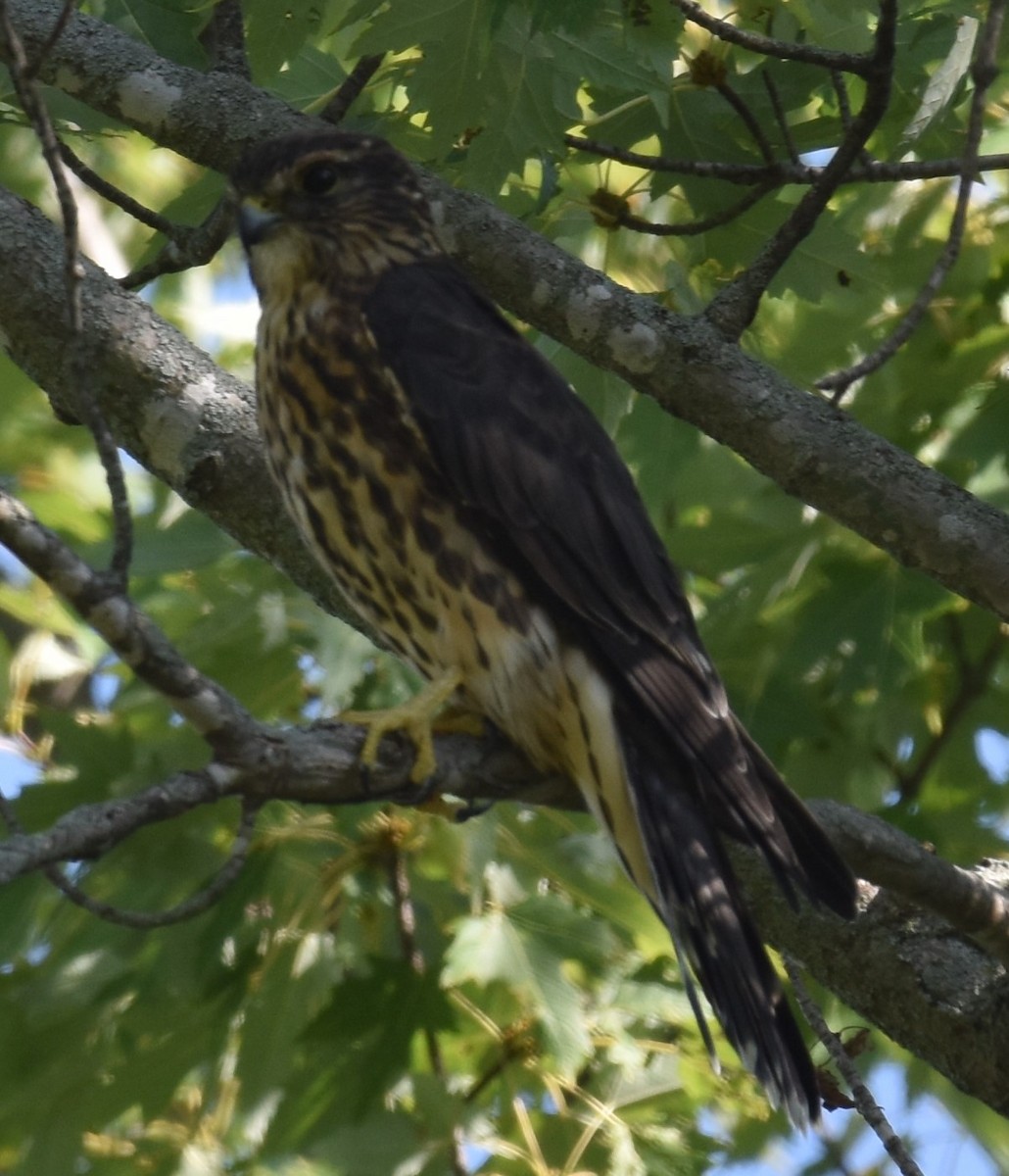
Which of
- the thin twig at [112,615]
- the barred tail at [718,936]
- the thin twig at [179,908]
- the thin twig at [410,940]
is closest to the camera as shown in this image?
the thin twig at [112,615]

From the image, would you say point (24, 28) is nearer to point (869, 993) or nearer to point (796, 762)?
point (869, 993)

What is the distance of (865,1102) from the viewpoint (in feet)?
7.82

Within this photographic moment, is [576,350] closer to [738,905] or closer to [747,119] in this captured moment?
[747,119]

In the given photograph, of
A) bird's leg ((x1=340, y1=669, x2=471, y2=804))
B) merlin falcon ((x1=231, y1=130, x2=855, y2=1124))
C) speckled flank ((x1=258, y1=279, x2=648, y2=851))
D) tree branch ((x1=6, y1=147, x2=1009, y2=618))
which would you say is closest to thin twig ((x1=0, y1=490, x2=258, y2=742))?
bird's leg ((x1=340, y1=669, x2=471, y2=804))

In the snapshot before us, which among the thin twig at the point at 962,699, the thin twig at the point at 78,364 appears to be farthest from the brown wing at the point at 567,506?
the thin twig at the point at 962,699

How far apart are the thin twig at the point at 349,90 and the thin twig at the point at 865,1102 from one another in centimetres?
183

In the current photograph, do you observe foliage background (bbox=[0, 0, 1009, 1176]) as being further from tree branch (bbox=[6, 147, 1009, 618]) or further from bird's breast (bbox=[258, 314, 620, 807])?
bird's breast (bbox=[258, 314, 620, 807])

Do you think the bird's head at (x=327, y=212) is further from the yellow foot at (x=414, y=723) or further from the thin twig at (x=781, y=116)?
the yellow foot at (x=414, y=723)

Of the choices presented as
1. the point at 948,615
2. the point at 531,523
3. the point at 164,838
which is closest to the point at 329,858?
the point at 164,838

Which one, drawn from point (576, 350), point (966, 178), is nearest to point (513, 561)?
point (576, 350)

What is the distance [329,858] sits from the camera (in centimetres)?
363

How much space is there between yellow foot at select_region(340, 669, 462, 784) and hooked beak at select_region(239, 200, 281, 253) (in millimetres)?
931

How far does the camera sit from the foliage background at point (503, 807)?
3.01 m

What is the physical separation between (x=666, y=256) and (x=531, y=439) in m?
1.30
